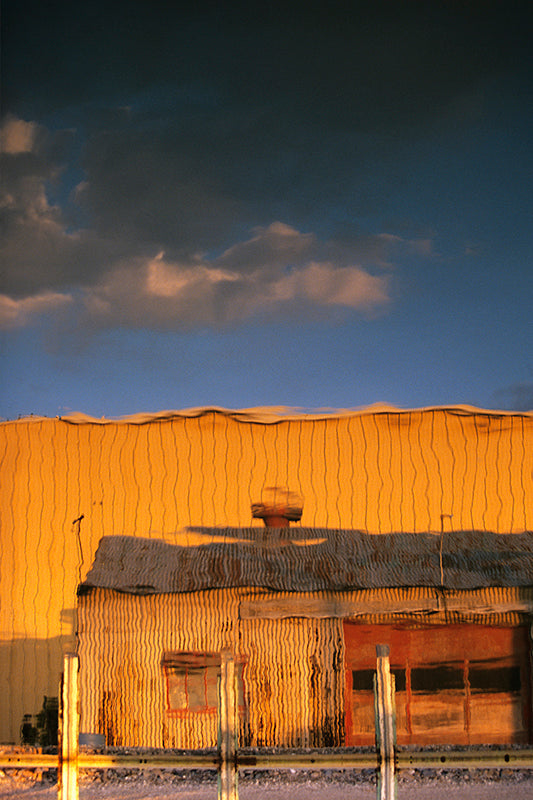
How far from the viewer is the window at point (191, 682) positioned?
11.8 meters

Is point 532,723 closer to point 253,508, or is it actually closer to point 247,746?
point 247,746

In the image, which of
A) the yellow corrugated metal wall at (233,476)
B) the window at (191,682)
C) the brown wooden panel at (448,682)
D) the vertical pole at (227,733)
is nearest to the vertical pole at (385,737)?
the vertical pole at (227,733)

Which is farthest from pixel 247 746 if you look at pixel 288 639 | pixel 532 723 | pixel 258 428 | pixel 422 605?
pixel 258 428

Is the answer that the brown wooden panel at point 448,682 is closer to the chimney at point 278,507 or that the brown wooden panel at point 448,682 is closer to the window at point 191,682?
the window at point 191,682

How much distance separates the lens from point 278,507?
15609 mm

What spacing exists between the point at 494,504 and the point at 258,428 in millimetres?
5153

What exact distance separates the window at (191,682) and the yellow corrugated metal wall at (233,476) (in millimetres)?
3914

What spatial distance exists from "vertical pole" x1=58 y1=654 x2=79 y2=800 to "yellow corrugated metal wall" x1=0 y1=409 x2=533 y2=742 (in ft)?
29.3

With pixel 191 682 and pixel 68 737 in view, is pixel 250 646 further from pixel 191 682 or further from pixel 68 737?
pixel 68 737

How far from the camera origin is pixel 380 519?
1571 cm

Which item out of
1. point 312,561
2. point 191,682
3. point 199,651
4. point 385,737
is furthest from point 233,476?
point 385,737

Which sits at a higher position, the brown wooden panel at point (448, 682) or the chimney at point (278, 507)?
the chimney at point (278, 507)

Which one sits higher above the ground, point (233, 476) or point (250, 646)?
point (233, 476)

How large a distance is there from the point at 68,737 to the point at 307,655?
19.3 feet
